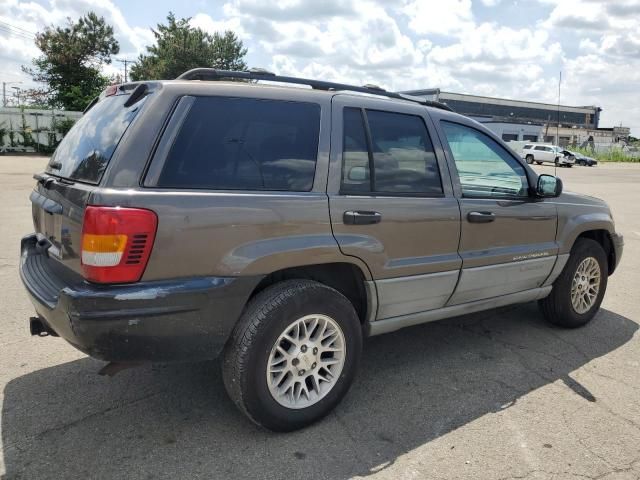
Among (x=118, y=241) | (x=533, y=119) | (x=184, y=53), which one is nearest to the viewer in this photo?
(x=118, y=241)

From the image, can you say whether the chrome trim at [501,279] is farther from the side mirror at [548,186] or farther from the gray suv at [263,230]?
the side mirror at [548,186]

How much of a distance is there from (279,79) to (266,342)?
1602 mm

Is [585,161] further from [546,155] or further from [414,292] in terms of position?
[414,292]

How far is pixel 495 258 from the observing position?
12.6 ft

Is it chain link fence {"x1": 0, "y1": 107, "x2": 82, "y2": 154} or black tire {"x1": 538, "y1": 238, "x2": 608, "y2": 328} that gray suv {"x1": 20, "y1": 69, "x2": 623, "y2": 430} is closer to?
black tire {"x1": 538, "y1": 238, "x2": 608, "y2": 328}

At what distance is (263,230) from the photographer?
274 cm

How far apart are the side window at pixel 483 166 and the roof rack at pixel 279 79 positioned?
0.28 m

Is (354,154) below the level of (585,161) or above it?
below

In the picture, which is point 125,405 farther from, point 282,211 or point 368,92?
point 368,92

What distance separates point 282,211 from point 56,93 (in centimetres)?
4056

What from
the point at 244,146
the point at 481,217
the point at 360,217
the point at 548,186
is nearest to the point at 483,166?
the point at 481,217

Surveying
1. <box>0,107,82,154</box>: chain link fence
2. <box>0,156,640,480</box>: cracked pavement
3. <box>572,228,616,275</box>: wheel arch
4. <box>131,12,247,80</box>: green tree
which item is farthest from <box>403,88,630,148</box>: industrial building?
<box>0,156,640,480</box>: cracked pavement

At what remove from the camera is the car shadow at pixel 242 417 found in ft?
8.79

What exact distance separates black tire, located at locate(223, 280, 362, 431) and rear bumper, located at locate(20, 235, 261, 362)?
0.09 metres
